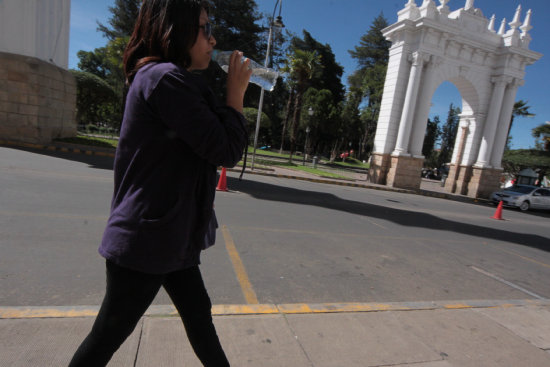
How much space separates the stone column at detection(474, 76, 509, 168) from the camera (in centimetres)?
1997

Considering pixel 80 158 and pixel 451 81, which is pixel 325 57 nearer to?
pixel 451 81

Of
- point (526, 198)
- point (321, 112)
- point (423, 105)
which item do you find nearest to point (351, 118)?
point (321, 112)

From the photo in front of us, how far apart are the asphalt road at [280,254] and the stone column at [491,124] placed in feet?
48.1

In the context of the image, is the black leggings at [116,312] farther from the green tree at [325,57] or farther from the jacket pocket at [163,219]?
the green tree at [325,57]

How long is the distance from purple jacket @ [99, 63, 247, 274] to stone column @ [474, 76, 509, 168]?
77.8 ft

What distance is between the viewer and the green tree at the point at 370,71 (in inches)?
1687

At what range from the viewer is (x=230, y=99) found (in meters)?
1.32

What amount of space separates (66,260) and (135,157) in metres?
2.91

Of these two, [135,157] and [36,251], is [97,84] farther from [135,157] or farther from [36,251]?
[135,157]

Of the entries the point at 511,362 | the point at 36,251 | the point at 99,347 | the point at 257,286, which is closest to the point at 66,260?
the point at 36,251

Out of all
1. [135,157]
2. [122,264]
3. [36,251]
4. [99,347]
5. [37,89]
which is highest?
[37,89]

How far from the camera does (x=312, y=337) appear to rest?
7.93ft

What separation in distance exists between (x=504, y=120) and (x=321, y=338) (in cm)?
2388

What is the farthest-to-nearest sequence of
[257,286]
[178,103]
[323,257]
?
[323,257] → [257,286] → [178,103]
